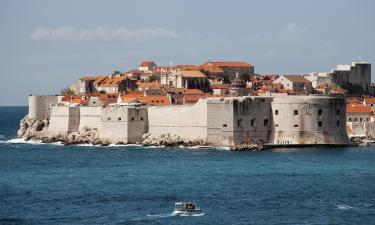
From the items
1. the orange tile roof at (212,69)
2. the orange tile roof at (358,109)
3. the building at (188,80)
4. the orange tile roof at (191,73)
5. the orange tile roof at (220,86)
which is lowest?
the orange tile roof at (358,109)

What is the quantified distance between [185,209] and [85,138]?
105ft

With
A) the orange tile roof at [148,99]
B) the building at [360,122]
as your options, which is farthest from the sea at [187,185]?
the orange tile roof at [148,99]

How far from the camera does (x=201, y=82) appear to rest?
7994 centimetres

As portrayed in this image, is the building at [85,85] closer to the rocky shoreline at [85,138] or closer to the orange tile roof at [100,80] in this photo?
the orange tile roof at [100,80]

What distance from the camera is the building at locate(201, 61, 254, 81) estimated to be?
88625mm

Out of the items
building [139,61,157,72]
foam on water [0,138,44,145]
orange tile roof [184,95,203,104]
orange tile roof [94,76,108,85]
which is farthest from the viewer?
building [139,61,157,72]

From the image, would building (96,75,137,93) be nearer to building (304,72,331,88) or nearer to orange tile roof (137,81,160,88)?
orange tile roof (137,81,160,88)

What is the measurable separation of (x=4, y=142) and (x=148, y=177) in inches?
1122

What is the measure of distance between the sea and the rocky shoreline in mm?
1104

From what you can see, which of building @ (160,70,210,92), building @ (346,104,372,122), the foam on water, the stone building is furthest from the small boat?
building @ (160,70,210,92)

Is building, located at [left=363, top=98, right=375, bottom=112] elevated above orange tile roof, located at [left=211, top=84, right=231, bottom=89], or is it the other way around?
orange tile roof, located at [left=211, top=84, right=231, bottom=89]

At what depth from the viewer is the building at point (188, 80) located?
261ft

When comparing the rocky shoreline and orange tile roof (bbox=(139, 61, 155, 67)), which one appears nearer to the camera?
the rocky shoreline

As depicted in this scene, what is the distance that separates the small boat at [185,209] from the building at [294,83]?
4676 centimetres
